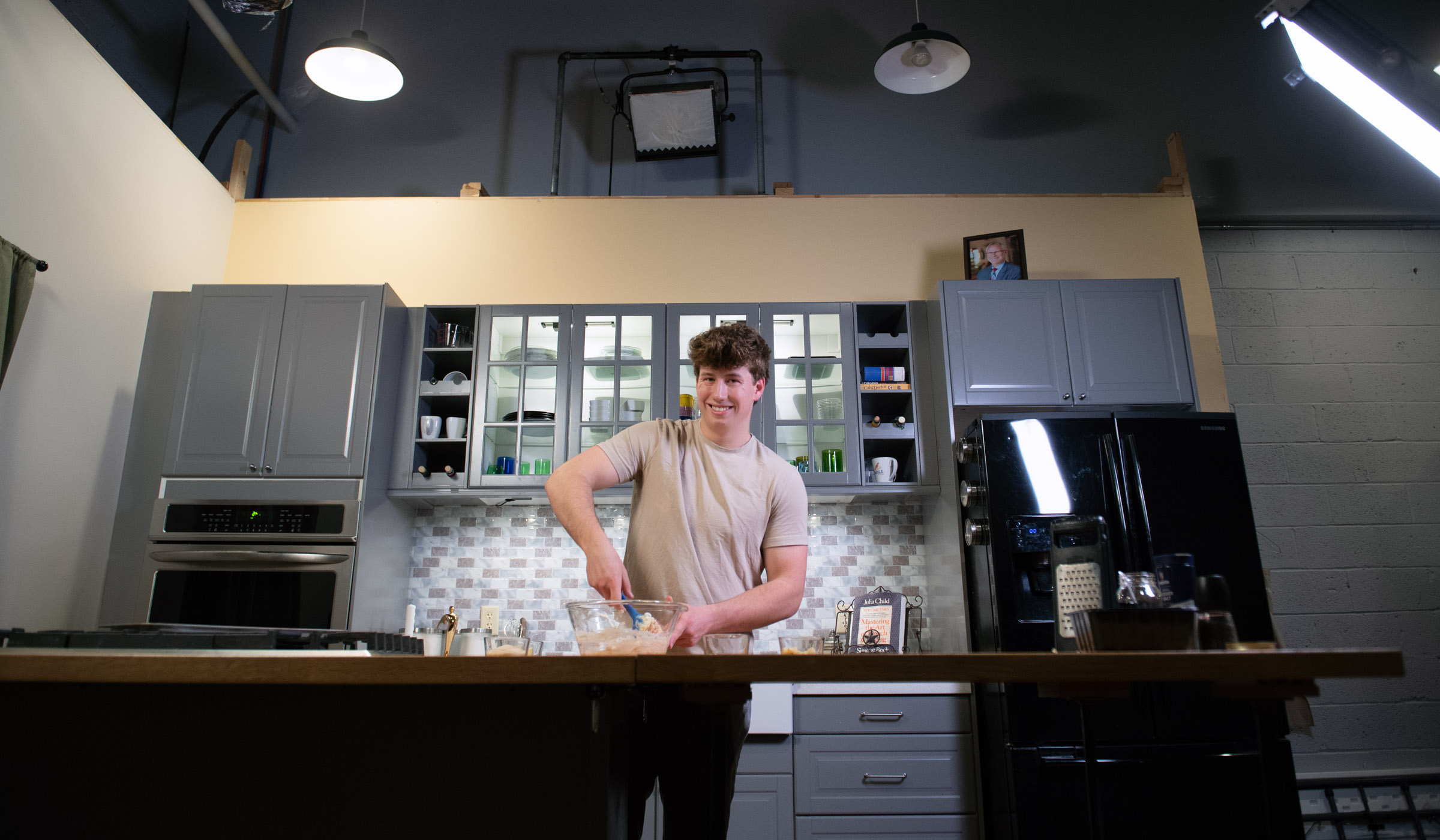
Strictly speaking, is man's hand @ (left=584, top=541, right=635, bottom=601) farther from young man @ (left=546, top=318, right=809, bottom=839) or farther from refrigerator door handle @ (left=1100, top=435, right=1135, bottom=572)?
refrigerator door handle @ (left=1100, top=435, right=1135, bottom=572)

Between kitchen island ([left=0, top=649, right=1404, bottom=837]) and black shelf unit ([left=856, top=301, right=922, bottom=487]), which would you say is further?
black shelf unit ([left=856, top=301, right=922, bottom=487])

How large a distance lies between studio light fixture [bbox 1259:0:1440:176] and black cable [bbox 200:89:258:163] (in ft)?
15.7

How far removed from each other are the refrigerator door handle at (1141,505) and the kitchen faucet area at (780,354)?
0.08 ft

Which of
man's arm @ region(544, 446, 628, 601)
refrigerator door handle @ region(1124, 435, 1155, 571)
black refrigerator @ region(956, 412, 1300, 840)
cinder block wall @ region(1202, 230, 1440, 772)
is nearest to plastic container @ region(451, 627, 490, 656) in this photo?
man's arm @ region(544, 446, 628, 601)

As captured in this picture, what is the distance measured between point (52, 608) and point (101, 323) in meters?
1.06

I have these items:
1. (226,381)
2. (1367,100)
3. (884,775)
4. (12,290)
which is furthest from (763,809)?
(1367,100)

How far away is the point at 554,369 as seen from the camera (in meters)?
3.62

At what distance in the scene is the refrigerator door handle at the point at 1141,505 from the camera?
9.66 feet

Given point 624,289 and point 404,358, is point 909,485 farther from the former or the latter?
point 404,358

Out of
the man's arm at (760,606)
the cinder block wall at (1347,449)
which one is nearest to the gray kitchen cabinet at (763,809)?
the man's arm at (760,606)

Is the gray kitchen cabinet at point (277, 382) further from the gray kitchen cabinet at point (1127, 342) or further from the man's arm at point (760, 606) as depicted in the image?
the gray kitchen cabinet at point (1127, 342)

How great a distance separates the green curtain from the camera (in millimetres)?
2682

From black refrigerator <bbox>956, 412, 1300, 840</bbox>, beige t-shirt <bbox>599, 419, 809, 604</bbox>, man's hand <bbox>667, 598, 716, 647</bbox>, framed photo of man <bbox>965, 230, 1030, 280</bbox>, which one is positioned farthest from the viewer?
framed photo of man <bbox>965, 230, 1030, 280</bbox>

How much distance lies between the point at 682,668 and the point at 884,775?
7.17ft
